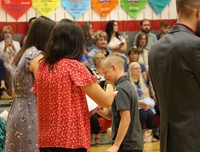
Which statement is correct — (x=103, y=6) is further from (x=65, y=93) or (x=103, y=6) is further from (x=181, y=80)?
(x=181, y=80)

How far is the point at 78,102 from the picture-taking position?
2.84 metres

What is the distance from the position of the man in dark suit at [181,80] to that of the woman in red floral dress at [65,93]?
0.52 metres

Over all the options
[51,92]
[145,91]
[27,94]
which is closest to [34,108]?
[27,94]

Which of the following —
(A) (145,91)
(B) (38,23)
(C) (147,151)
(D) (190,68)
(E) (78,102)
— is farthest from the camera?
(A) (145,91)

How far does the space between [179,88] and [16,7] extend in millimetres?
A: 7314

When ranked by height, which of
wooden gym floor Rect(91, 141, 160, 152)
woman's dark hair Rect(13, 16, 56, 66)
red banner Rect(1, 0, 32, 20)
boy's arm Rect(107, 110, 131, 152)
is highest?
red banner Rect(1, 0, 32, 20)

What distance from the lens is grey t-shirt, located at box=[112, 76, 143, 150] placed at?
12.0ft

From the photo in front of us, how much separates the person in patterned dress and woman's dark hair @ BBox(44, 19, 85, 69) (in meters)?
0.52

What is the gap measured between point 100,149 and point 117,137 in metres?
3.89

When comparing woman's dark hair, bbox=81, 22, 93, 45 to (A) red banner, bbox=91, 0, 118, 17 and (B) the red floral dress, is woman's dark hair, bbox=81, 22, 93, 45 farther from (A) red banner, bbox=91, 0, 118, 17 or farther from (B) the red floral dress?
(B) the red floral dress

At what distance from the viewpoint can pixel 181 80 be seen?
2385 millimetres

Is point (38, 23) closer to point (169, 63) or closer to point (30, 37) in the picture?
point (30, 37)

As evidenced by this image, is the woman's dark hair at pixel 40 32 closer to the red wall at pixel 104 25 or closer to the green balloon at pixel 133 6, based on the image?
the red wall at pixel 104 25

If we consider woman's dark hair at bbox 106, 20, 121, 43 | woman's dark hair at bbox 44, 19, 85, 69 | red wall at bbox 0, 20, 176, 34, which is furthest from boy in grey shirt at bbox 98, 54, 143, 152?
woman's dark hair at bbox 106, 20, 121, 43
